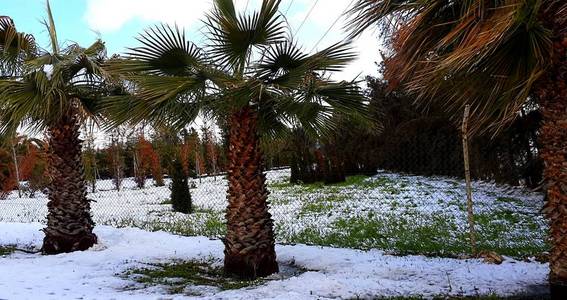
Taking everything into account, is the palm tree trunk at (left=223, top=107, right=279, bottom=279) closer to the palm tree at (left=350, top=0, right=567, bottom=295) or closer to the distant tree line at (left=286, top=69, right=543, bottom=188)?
the distant tree line at (left=286, top=69, right=543, bottom=188)

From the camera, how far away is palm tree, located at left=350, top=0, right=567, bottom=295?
11.2 feet

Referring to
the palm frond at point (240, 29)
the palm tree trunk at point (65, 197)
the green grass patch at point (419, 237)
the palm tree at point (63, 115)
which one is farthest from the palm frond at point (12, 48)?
the green grass patch at point (419, 237)

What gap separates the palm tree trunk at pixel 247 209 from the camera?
5426mm

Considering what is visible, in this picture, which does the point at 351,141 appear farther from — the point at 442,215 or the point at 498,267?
the point at 498,267

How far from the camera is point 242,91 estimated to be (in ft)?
15.6

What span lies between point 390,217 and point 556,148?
7.26 meters

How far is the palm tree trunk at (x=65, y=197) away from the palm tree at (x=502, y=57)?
204 inches

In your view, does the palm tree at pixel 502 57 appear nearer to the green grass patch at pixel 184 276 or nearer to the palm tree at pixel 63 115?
the green grass patch at pixel 184 276

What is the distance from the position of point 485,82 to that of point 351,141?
19996 mm

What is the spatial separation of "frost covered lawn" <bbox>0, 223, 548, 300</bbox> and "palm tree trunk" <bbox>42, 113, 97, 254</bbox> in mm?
308

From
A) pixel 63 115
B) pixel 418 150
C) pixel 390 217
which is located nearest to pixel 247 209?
pixel 63 115

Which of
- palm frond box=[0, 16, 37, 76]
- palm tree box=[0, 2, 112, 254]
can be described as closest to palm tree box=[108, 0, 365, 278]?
palm tree box=[0, 2, 112, 254]

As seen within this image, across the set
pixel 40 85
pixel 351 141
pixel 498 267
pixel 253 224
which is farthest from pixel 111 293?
pixel 351 141

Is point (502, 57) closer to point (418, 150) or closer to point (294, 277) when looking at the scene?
point (294, 277)
